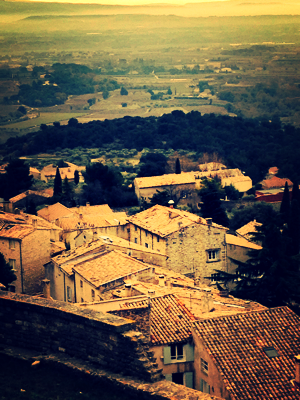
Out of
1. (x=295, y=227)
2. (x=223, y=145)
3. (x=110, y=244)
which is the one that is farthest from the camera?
(x=223, y=145)

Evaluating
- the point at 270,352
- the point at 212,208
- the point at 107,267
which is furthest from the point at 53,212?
the point at 270,352

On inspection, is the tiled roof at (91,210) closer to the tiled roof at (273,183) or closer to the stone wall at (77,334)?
the tiled roof at (273,183)

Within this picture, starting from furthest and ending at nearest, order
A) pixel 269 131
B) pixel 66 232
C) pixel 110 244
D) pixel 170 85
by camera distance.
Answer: pixel 170 85 → pixel 269 131 → pixel 66 232 → pixel 110 244

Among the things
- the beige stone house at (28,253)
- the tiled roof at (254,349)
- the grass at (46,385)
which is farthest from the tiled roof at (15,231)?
the grass at (46,385)

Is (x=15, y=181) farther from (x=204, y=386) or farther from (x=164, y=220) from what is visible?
(x=204, y=386)

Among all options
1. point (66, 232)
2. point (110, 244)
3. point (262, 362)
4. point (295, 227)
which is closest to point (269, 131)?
point (295, 227)

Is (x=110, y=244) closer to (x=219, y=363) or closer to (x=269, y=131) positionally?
(x=219, y=363)
